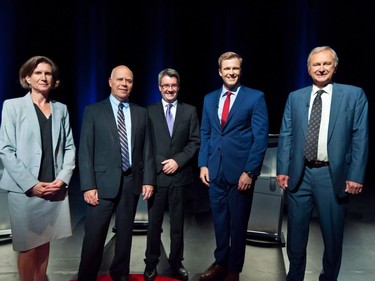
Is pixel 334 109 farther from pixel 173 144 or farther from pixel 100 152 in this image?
pixel 100 152

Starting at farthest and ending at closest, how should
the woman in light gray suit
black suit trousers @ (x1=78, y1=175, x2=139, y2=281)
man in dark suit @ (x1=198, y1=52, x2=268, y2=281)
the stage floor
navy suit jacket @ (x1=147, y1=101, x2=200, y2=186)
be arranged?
the stage floor → navy suit jacket @ (x1=147, y1=101, x2=200, y2=186) → man in dark suit @ (x1=198, y1=52, x2=268, y2=281) → black suit trousers @ (x1=78, y1=175, x2=139, y2=281) → the woman in light gray suit

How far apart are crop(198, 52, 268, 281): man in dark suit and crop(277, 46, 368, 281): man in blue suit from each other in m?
0.20

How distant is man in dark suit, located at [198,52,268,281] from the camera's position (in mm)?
2537

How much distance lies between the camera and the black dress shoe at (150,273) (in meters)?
2.60

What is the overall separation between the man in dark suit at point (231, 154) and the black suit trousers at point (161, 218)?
0.78 feet

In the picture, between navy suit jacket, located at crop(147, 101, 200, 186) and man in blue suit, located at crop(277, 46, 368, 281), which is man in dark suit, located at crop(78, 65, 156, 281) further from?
man in blue suit, located at crop(277, 46, 368, 281)

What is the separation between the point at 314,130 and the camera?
230cm

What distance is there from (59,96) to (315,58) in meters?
6.29

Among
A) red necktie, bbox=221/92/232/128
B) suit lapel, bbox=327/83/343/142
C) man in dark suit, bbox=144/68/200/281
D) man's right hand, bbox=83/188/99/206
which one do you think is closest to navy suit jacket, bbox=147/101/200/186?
man in dark suit, bbox=144/68/200/281

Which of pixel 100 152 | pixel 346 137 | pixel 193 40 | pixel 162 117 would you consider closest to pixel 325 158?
pixel 346 137

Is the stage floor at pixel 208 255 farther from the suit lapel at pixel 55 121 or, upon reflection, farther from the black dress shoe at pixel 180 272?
the suit lapel at pixel 55 121

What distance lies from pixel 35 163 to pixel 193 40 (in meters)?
5.62

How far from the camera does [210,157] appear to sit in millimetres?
2676

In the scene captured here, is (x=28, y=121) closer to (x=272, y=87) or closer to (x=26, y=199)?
(x=26, y=199)
